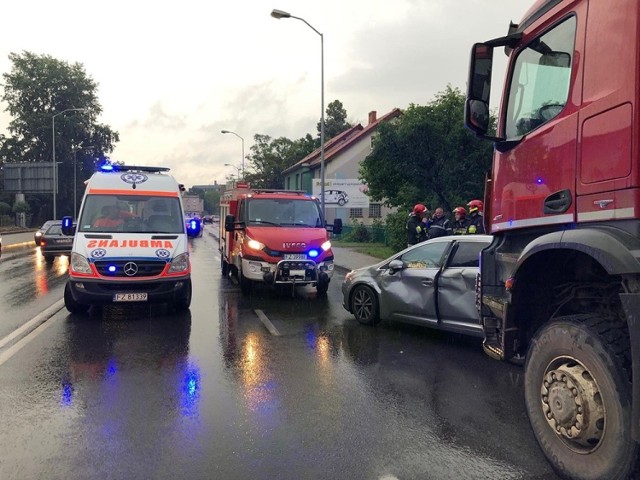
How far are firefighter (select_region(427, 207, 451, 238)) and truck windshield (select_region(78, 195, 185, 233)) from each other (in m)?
4.51

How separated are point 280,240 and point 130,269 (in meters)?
3.11

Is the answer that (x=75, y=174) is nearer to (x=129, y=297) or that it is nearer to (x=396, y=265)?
(x=129, y=297)

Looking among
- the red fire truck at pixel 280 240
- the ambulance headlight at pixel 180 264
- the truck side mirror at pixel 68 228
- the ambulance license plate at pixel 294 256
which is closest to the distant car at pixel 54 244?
the red fire truck at pixel 280 240

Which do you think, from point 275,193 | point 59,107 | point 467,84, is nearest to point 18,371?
point 467,84

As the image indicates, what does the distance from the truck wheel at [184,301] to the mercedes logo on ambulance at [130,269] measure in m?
0.86

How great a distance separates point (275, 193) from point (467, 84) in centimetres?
832

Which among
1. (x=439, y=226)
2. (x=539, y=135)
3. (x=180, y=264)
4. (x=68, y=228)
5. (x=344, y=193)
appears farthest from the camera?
(x=344, y=193)

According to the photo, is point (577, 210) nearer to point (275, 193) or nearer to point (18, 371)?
point (18, 371)

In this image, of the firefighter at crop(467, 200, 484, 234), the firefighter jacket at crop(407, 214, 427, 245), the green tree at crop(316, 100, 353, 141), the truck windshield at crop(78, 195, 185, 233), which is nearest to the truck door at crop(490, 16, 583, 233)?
the firefighter at crop(467, 200, 484, 234)

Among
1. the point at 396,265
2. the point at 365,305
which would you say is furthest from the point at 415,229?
the point at 396,265

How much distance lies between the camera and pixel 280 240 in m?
10.4

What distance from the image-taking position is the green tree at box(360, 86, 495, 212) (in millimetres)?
16938

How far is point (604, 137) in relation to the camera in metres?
2.91

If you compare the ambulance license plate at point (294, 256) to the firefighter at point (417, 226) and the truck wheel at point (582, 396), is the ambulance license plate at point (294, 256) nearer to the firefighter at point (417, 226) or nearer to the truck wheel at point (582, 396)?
the firefighter at point (417, 226)
